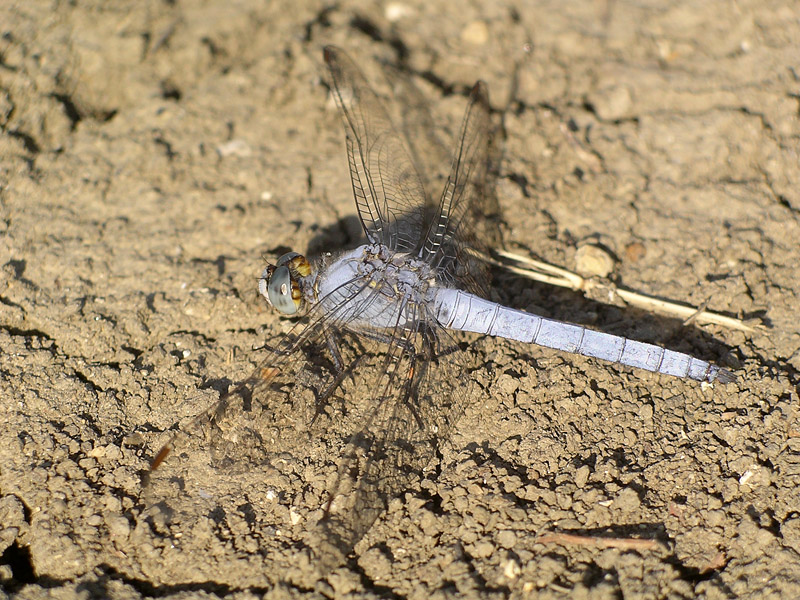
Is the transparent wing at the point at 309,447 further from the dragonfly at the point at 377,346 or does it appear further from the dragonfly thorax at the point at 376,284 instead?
the dragonfly thorax at the point at 376,284

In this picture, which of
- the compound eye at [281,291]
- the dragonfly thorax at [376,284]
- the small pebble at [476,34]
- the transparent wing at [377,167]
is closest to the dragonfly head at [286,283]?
the compound eye at [281,291]

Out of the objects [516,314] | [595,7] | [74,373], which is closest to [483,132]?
[516,314]

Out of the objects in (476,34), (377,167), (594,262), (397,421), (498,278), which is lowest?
(397,421)

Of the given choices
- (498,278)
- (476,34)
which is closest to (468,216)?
(498,278)

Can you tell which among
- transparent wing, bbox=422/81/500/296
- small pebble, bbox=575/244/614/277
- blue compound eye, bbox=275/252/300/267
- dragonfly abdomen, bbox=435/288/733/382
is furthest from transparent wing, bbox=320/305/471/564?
small pebble, bbox=575/244/614/277

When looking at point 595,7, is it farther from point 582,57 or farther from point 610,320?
point 610,320

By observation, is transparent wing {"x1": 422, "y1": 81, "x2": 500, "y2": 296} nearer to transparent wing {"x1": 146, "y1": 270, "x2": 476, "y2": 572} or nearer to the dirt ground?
the dirt ground

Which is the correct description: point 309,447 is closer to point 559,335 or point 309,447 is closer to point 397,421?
point 397,421
